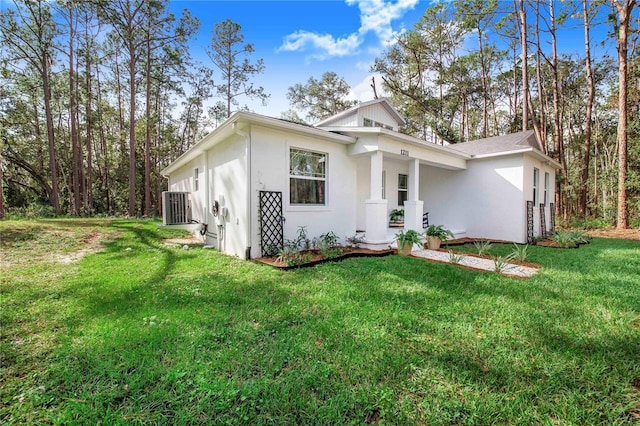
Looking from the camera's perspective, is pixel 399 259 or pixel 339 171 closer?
pixel 399 259

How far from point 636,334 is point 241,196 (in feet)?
19.3

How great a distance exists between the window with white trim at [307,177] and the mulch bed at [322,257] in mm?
1266

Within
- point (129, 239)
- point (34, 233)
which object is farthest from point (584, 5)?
point (34, 233)

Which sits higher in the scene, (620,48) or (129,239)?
(620,48)

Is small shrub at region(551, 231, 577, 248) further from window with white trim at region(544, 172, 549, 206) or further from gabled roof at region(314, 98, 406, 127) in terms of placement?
gabled roof at region(314, 98, 406, 127)

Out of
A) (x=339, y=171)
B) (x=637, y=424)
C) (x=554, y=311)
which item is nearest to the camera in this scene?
(x=637, y=424)

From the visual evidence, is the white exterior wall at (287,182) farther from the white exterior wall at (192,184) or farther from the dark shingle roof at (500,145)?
the dark shingle roof at (500,145)

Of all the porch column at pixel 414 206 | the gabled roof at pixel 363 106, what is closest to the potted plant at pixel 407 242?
the porch column at pixel 414 206

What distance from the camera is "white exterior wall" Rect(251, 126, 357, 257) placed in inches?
214

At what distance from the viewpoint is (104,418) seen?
62.4 inches

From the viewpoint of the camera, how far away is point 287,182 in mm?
5859

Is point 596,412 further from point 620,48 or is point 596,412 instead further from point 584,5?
Answer: point 584,5

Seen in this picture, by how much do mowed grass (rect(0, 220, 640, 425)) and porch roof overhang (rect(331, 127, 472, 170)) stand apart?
3.49 metres

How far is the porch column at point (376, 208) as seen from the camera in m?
6.40
